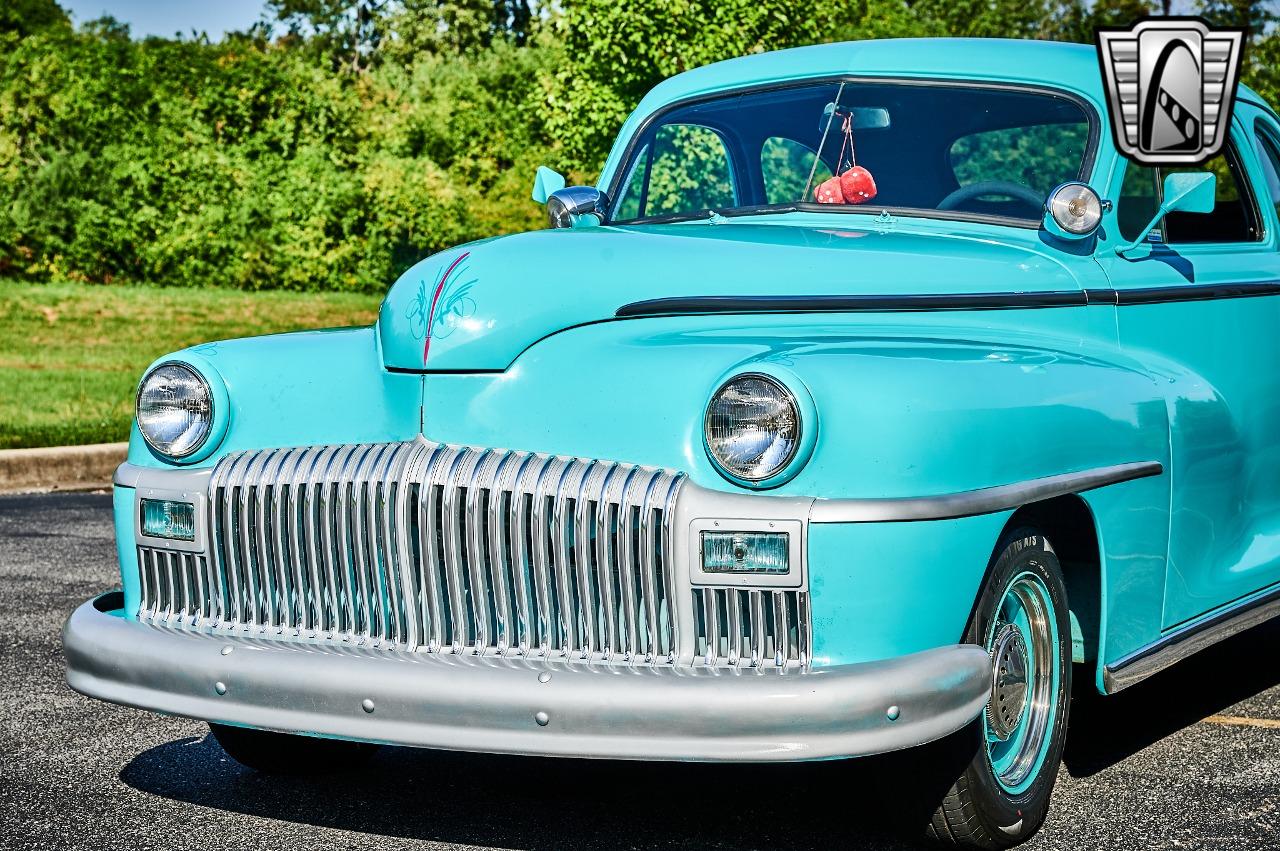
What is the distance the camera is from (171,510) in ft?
13.1

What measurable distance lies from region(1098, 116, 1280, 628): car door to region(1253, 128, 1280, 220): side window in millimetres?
299

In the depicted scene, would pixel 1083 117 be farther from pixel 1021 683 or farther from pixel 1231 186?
pixel 1021 683

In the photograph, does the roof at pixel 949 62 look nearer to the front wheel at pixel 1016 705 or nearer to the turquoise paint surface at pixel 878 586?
the front wheel at pixel 1016 705

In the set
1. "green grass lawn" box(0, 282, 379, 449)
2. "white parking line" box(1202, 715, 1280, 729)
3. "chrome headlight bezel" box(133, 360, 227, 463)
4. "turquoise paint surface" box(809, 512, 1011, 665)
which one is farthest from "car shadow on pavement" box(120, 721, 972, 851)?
"green grass lawn" box(0, 282, 379, 449)

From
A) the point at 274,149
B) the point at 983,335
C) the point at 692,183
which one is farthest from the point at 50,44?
the point at 983,335

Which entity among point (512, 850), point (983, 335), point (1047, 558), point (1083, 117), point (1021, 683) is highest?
point (1083, 117)

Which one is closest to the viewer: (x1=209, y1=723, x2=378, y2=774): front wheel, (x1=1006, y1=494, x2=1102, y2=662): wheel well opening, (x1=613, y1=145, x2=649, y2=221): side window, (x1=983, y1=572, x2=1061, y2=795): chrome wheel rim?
(x1=983, y1=572, x2=1061, y2=795): chrome wheel rim

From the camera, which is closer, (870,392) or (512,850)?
(870,392)

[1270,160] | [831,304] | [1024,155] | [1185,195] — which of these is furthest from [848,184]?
[1270,160]

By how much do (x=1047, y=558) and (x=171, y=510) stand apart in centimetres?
194

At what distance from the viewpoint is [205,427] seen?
13.2 feet

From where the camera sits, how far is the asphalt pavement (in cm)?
402

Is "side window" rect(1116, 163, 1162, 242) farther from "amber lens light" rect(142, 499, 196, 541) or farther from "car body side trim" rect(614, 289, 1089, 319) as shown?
"amber lens light" rect(142, 499, 196, 541)

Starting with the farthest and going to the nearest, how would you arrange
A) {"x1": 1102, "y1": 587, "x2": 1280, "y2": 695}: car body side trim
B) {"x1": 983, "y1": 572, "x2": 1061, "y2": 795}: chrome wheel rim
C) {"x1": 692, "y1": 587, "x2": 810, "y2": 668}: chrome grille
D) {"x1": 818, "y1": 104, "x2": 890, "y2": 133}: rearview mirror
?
1. {"x1": 818, "y1": 104, "x2": 890, "y2": 133}: rearview mirror
2. {"x1": 1102, "y1": 587, "x2": 1280, "y2": 695}: car body side trim
3. {"x1": 983, "y1": 572, "x2": 1061, "y2": 795}: chrome wheel rim
4. {"x1": 692, "y1": 587, "x2": 810, "y2": 668}: chrome grille
